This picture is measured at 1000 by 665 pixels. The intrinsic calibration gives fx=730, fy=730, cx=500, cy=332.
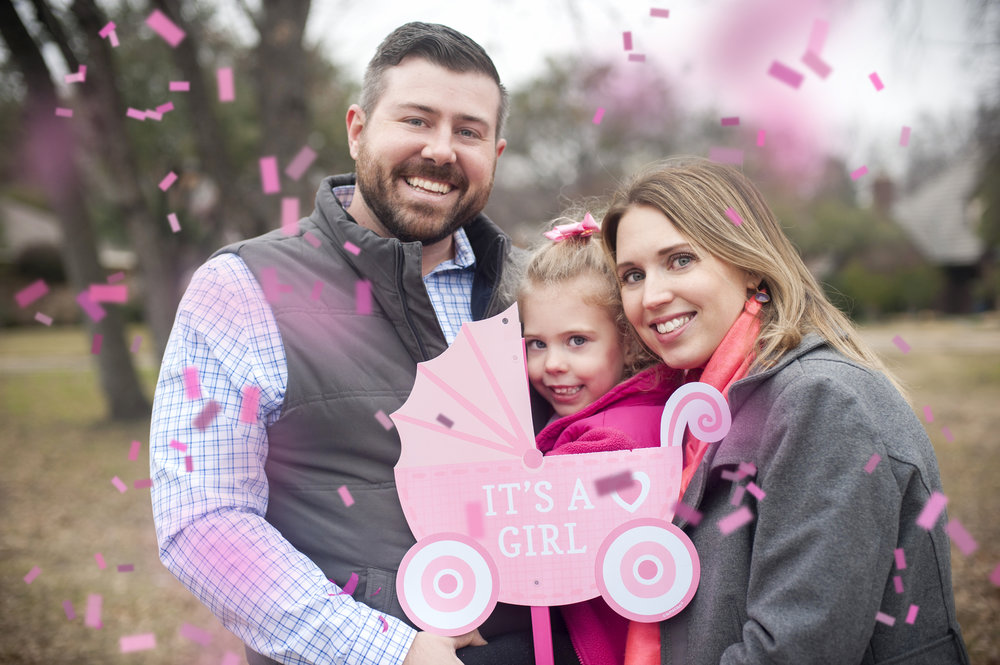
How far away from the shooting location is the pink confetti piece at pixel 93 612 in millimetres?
4973

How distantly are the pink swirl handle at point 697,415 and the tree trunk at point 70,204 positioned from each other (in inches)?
374

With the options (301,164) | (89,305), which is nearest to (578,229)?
(301,164)

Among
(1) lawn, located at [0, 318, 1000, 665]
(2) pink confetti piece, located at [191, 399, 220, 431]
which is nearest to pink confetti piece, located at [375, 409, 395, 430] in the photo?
(2) pink confetti piece, located at [191, 399, 220, 431]

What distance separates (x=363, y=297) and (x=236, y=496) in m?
0.67

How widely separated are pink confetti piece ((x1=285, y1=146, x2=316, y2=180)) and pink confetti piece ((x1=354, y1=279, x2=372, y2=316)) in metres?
2.26

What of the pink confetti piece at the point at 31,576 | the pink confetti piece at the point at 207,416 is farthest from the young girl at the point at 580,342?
the pink confetti piece at the point at 31,576

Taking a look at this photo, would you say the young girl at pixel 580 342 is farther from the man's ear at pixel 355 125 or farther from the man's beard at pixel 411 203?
the man's ear at pixel 355 125

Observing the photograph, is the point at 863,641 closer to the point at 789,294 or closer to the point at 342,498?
the point at 789,294

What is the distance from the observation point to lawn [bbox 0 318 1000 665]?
15.8 feet

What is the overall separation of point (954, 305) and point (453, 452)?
99.5 feet

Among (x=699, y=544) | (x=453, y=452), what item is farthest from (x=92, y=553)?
(x=699, y=544)

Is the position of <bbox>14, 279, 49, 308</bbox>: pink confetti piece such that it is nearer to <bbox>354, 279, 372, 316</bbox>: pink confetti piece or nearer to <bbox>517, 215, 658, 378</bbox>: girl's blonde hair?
<bbox>354, 279, 372, 316</bbox>: pink confetti piece

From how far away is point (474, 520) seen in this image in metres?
1.91

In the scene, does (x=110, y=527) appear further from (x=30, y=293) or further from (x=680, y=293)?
(x=680, y=293)
